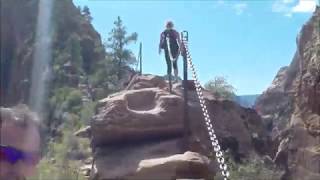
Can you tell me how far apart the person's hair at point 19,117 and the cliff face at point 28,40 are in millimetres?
39980

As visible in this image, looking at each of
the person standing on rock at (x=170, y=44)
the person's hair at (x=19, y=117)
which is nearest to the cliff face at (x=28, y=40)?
the person standing on rock at (x=170, y=44)

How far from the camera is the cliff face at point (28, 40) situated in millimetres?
44625

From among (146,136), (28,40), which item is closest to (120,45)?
(28,40)

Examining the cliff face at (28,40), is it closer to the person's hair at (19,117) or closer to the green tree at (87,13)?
the green tree at (87,13)

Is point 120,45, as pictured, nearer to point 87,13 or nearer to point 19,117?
point 87,13

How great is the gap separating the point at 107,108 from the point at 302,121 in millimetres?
5881

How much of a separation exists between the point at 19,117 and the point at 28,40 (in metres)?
47.5

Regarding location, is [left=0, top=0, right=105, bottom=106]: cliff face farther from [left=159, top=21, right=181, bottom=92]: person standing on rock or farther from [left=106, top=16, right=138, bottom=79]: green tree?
[left=159, top=21, right=181, bottom=92]: person standing on rock

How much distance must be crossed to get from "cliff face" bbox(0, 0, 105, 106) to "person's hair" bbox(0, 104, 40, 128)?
3998cm

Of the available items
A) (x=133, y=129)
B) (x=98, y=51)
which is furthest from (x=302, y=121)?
(x=98, y=51)

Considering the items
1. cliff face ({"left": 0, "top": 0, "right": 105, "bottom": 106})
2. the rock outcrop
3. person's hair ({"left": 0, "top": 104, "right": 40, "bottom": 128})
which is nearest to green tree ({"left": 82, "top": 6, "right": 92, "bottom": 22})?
cliff face ({"left": 0, "top": 0, "right": 105, "bottom": 106})

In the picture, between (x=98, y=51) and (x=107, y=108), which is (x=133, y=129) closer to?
(x=107, y=108)

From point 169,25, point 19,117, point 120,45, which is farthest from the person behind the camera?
point 120,45

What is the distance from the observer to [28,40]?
48094mm
